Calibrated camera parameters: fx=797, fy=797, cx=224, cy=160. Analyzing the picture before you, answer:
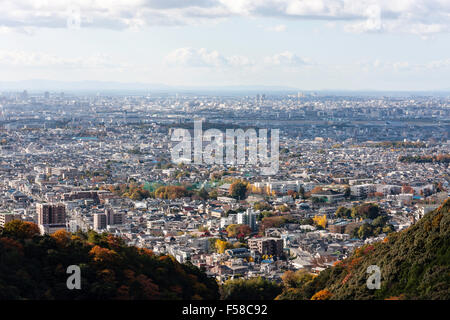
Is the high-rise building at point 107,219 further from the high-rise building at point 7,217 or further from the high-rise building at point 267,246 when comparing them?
the high-rise building at point 267,246

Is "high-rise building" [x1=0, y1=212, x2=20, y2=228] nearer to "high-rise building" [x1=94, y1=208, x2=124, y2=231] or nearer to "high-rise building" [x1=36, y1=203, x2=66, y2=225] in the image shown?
"high-rise building" [x1=36, y1=203, x2=66, y2=225]

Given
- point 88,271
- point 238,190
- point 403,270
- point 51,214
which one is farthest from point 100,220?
point 403,270

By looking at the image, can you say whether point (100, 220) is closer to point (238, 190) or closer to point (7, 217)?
point (7, 217)

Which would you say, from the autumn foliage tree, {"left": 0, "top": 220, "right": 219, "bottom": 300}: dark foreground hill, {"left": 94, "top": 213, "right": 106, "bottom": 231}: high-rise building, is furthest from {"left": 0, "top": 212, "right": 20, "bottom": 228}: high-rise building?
the autumn foliage tree

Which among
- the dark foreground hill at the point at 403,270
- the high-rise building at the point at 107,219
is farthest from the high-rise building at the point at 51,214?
the dark foreground hill at the point at 403,270

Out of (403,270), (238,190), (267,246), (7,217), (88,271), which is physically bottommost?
(238,190)

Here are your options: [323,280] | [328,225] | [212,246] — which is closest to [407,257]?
[323,280]

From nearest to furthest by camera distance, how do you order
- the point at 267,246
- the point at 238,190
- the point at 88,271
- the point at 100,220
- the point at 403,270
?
the point at 403,270, the point at 88,271, the point at 267,246, the point at 100,220, the point at 238,190
